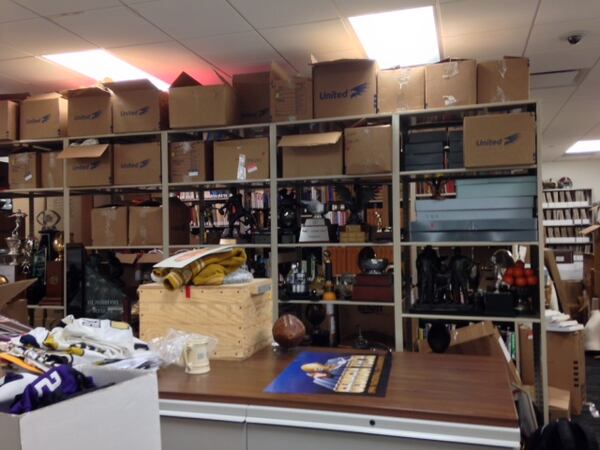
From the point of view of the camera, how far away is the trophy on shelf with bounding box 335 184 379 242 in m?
3.23

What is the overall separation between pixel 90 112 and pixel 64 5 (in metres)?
0.96

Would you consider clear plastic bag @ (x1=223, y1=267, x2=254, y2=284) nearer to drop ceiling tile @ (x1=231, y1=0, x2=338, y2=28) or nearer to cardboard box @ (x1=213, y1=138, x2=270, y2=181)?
cardboard box @ (x1=213, y1=138, x2=270, y2=181)

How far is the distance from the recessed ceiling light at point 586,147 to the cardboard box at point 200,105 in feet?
19.4

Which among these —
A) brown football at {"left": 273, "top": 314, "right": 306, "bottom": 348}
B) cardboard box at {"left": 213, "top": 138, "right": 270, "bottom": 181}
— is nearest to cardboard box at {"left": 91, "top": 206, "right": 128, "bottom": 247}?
cardboard box at {"left": 213, "top": 138, "right": 270, "bottom": 181}

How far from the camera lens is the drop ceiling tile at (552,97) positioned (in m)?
4.57

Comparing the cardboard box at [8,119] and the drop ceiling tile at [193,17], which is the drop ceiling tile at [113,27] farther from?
the cardboard box at [8,119]

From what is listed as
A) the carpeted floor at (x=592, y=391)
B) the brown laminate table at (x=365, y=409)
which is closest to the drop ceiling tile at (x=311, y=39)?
the brown laminate table at (x=365, y=409)

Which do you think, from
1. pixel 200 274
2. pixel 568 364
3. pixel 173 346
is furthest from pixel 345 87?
pixel 568 364

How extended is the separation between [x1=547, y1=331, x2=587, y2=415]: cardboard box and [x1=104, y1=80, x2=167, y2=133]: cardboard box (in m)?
3.24

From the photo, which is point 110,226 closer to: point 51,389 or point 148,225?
point 148,225

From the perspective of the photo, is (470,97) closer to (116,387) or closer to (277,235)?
(277,235)

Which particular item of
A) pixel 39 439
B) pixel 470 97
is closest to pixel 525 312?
pixel 470 97

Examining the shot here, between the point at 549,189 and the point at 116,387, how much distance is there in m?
9.03

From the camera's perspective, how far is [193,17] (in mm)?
2973
